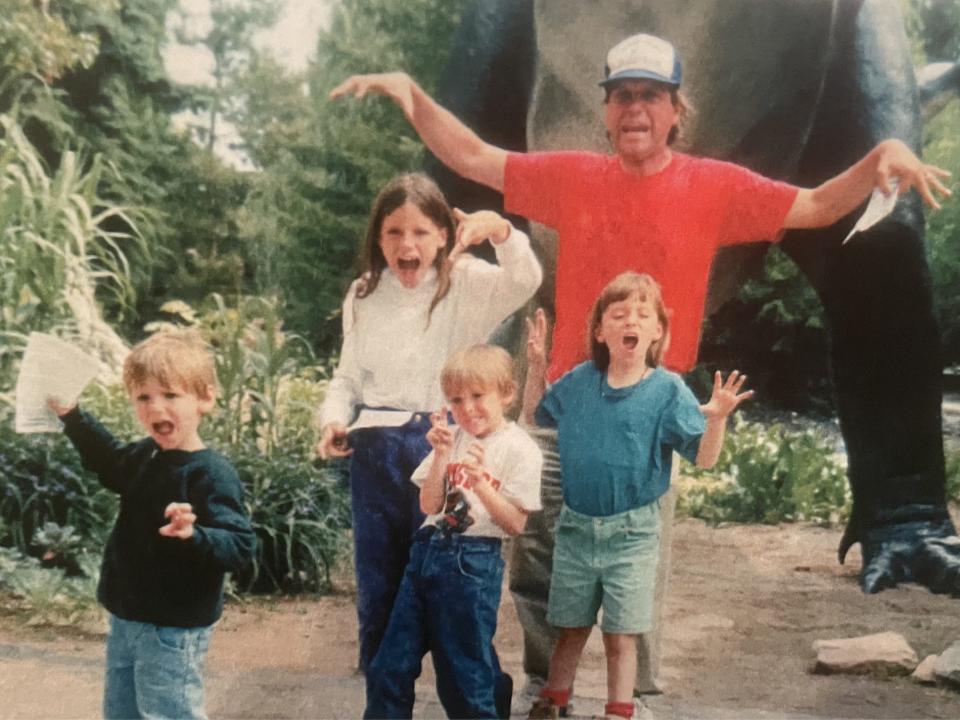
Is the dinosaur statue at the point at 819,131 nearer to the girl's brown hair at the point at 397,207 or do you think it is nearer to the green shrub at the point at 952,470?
the green shrub at the point at 952,470

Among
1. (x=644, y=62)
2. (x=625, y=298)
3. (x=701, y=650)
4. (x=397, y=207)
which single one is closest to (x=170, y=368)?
(x=397, y=207)

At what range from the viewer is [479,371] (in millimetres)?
3055

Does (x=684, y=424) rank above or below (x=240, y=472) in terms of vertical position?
above

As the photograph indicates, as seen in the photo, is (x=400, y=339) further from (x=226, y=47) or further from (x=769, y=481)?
(x=769, y=481)

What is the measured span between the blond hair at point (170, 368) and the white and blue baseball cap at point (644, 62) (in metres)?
1.40

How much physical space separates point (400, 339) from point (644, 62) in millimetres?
1065

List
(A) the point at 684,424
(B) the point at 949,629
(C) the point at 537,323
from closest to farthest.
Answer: (A) the point at 684,424, (C) the point at 537,323, (B) the point at 949,629

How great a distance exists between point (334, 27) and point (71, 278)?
1241 millimetres

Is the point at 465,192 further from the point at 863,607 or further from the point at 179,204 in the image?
the point at 863,607

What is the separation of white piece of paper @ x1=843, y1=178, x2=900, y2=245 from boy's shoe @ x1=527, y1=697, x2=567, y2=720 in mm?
1642

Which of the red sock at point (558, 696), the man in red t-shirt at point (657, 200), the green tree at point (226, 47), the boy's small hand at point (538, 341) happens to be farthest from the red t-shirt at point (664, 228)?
the green tree at point (226, 47)

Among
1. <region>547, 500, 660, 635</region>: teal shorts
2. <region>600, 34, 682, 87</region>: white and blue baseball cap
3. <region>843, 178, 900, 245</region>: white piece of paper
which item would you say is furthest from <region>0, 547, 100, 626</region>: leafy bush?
<region>843, 178, 900, 245</region>: white piece of paper

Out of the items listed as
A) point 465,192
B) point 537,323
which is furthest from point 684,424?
point 465,192

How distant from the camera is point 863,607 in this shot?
361cm
